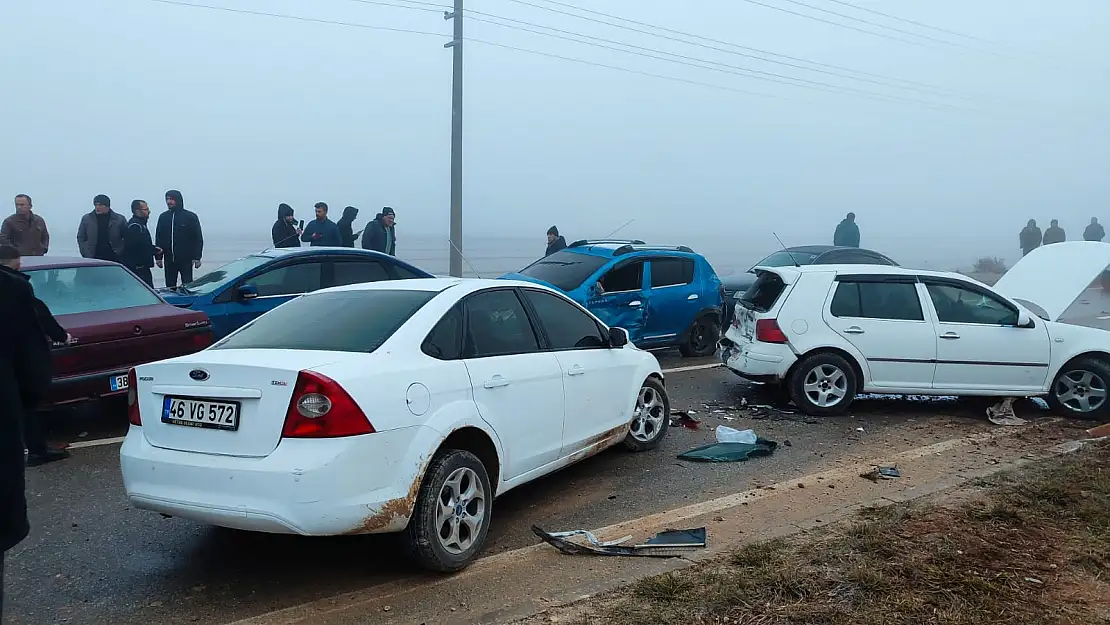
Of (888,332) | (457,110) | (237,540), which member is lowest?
(237,540)

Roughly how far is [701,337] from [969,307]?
4.08m

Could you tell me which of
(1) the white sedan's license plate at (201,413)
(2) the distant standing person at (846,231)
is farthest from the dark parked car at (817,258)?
(1) the white sedan's license plate at (201,413)

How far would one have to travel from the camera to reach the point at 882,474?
252 inches

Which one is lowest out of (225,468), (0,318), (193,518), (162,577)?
(162,577)

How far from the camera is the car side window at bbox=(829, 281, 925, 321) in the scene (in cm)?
851

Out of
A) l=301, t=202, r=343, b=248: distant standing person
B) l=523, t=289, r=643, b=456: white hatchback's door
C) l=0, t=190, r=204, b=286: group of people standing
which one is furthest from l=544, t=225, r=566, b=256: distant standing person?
l=523, t=289, r=643, b=456: white hatchback's door

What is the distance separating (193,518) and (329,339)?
1.11 m

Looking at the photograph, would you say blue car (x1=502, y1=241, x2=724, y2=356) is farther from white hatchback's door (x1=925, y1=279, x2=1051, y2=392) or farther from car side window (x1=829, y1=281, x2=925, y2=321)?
white hatchback's door (x1=925, y1=279, x2=1051, y2=392)

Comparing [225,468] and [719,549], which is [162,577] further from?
[719,549]

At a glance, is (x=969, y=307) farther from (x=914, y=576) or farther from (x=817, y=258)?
(x=817, y=258)

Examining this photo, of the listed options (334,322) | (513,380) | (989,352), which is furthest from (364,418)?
(989,352)

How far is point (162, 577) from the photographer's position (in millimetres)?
4457

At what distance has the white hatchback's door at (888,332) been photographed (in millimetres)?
8383

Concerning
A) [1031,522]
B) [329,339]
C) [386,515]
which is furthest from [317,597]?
[1031,522]
